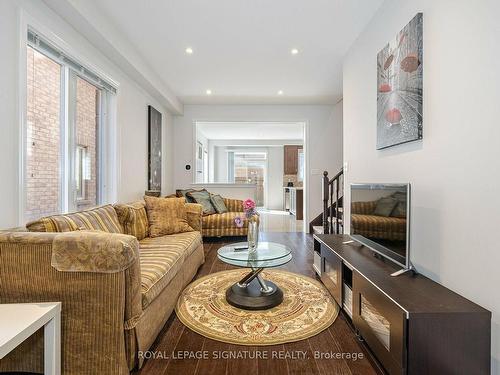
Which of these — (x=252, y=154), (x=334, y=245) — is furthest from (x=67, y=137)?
(x=252, y=154)

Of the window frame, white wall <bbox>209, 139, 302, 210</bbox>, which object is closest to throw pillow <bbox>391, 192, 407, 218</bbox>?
the window frame

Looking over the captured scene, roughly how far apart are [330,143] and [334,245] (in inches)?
137

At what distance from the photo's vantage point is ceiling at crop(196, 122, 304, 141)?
7.36 meters

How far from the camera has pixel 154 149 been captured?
456cm

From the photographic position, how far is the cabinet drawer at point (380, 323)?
131 cm

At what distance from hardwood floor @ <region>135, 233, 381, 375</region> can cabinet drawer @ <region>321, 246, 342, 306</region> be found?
26 centimetres

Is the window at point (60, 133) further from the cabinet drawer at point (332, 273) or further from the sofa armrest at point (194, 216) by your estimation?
the cabinet drawer at point (332, 273)

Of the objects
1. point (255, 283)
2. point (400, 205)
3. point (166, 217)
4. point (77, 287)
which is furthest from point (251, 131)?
point (77, 287)

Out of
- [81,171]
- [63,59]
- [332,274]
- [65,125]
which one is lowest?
[332,274]

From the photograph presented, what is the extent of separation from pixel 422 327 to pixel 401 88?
5.58 feet

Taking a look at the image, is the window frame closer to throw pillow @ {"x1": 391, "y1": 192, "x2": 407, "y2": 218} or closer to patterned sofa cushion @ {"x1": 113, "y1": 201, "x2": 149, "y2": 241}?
patterned sofa cushion @ {"x1": 113, "y1": 201, "x2": 149, "y2": 241}

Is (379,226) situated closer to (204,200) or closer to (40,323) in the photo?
(40,323)

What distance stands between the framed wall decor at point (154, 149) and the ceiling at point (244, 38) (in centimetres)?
63

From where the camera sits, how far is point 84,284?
4.60 feet
